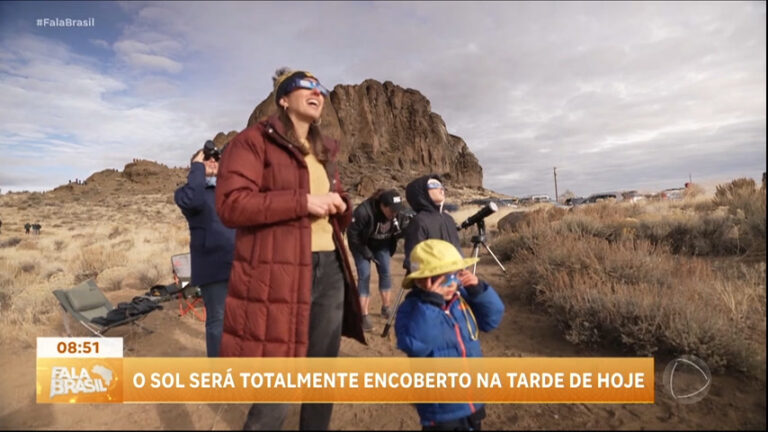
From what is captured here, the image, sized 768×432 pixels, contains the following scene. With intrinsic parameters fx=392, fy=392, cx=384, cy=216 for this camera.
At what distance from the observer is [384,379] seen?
A: 2941 mm

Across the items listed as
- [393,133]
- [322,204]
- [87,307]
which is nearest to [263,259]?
[322,204]

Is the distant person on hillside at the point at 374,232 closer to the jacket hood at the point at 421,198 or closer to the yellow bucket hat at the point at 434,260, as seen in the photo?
the jacket hood at the point at 421,198

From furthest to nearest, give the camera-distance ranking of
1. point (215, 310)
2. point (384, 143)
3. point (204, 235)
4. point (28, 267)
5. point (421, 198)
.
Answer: point (384, 143)
point (28, 267)
point (421, 198)
point (204, 235)
point (215, 310)

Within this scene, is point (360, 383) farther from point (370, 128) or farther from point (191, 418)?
point (370, 128)

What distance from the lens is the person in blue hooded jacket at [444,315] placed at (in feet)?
6.42

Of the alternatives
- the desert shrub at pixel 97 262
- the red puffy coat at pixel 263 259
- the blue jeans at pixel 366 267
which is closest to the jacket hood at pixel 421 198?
the blue jeans at pixel 366 267

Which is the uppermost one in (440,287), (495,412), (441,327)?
(440,287)

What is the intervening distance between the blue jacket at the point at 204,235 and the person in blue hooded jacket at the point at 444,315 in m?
1.27

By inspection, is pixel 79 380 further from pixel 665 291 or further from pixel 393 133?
pixel 393 133

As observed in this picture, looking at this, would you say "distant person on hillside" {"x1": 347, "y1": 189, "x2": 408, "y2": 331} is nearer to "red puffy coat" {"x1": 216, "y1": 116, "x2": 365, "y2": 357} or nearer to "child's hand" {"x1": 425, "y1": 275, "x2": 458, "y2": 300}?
"child's hand" {"x1": 425, "y1": 275, "x2": 458, "y2": 300}

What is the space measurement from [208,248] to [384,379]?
62.3 inches

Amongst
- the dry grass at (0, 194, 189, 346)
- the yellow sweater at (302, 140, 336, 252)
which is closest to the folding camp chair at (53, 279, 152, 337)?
the dry grass at (0, 194, 189, 346)

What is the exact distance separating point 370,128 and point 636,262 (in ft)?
279

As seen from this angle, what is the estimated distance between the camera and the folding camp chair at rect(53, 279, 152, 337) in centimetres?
441
